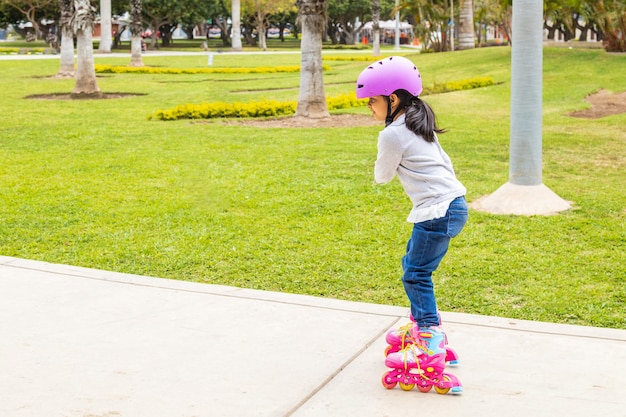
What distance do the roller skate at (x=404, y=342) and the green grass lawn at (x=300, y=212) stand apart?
41.5 inches

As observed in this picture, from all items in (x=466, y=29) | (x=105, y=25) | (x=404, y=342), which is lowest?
(x=404, y=342)

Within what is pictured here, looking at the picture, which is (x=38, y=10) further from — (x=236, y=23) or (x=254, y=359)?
(x=254, y=359)

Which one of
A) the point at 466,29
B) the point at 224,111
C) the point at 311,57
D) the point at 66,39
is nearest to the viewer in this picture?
the point at 311,57

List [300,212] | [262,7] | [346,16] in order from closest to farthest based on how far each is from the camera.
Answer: [300,212]
[262,7]
[346,16]

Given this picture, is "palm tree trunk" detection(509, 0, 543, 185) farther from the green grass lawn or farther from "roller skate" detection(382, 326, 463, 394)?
"roller skate" detection(382, 326, 463, 394)

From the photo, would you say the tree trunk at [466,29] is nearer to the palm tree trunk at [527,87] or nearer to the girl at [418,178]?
the palm tree trunk at [527,87]

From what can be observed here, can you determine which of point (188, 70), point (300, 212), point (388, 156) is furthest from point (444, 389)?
point (188, 70)

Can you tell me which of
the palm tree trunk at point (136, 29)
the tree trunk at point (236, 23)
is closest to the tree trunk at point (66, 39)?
the palm tree trunk at point (136, 29)

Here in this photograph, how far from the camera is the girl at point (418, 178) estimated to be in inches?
152

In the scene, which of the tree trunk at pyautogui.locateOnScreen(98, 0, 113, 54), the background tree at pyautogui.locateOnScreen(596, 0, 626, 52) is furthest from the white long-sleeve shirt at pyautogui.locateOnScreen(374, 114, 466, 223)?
the tree trunk at pyautogui.locateOnScreen(98, 0, 113, 54)

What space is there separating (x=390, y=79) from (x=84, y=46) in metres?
17.4

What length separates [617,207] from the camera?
7781 millimetres

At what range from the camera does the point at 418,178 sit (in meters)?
3.94

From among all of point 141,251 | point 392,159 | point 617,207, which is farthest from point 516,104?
point 392,159
